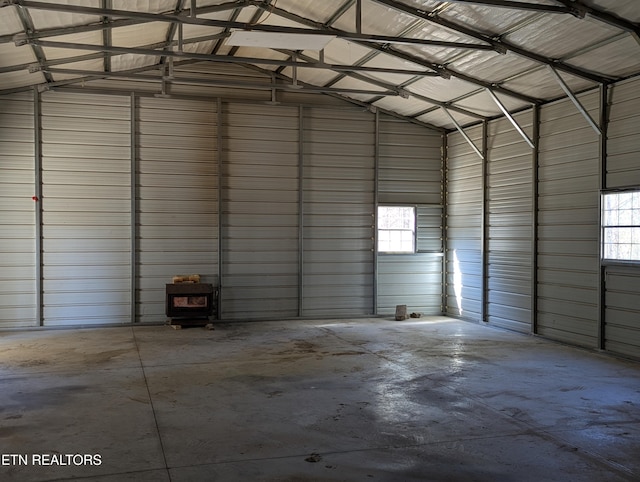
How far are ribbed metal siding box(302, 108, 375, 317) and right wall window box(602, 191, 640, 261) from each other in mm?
4895

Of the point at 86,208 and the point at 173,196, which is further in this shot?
the point at 173,196

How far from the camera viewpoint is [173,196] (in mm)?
11211

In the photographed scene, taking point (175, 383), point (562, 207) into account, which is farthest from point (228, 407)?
point (562, 207)

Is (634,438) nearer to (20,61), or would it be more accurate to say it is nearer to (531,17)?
(531,17)

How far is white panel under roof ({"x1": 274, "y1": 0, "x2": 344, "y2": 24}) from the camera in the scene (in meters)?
8.33

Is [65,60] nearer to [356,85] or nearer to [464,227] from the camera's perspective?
[356,85]

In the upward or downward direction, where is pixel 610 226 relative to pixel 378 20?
downward

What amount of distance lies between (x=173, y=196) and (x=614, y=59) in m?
7.70

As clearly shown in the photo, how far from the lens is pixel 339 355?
827 cm

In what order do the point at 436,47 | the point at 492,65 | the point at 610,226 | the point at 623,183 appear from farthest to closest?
the point at 492,65
the point at 436,47
the point at 610,226
the point at 623,183

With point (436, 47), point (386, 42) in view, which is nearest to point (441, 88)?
point (436, 47)

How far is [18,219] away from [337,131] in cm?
626

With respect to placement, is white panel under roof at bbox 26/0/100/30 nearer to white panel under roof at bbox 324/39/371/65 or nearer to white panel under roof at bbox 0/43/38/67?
white panel under roof at bbox 0/43/38/67

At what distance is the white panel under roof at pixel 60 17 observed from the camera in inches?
286
